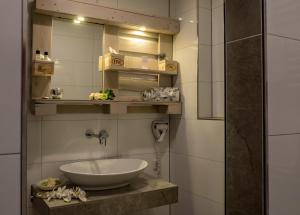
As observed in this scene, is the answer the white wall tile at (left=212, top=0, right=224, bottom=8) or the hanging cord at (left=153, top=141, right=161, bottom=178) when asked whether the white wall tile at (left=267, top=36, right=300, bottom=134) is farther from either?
the hanging cord at (left=153, top=141, right=161, bottom=178)

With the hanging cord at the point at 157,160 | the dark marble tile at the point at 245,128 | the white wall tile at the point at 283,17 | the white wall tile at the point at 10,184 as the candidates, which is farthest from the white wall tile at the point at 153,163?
the white wall tile at the point at 10,184

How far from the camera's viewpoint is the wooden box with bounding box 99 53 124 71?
2.06 metres

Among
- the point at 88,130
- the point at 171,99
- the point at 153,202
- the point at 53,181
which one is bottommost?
the point at 153,202

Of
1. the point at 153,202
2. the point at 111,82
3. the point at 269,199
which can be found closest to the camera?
the point at 269,199

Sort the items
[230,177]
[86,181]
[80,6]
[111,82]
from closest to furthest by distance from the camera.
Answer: [230,177], [86,181], [80,6], [111,82]

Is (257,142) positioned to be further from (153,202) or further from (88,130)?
(88,130)

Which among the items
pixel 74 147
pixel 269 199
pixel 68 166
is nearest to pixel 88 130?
pixel 74 147

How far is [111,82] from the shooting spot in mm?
2180

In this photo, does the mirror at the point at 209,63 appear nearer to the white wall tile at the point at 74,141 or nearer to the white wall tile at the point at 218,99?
the white wall tile at the point at 218,99

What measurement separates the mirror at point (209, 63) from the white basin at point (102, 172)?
0.64m

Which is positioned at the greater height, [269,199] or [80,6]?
[80,6]

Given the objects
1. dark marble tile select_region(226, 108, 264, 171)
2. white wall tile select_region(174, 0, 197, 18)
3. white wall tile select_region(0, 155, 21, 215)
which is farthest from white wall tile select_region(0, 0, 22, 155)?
white wall tile select_region(174, 0, 197, 18)

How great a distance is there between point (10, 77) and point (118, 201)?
4.16 ft

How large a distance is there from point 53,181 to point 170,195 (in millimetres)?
764
